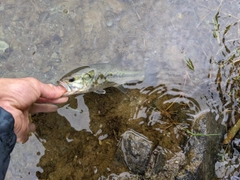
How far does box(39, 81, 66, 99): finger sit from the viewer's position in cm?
405

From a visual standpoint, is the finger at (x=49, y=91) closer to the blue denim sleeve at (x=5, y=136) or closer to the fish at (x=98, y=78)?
the fish at (x=98, y=78)

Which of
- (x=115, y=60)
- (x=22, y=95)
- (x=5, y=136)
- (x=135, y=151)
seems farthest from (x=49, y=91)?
(x=115, y=60)

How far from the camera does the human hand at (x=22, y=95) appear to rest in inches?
146

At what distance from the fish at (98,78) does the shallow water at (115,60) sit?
163mm

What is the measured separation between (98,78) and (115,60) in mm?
764

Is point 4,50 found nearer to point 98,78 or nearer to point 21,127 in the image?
point 98,78

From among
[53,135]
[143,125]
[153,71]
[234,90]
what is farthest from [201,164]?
[53,135]

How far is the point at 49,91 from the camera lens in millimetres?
4098

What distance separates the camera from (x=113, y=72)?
5.00m

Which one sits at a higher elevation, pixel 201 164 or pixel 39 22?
pixel 39 22

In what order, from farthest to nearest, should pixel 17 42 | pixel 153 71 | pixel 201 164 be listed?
pixel 17 42, pixel 153 71, pixel 201 164

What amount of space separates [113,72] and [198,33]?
1833mm

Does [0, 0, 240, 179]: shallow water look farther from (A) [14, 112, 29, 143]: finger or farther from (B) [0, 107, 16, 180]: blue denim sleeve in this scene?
(B) [0, 107, 16, 180]: blue denim sleeve

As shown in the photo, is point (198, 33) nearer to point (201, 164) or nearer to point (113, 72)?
point (113, 72)
